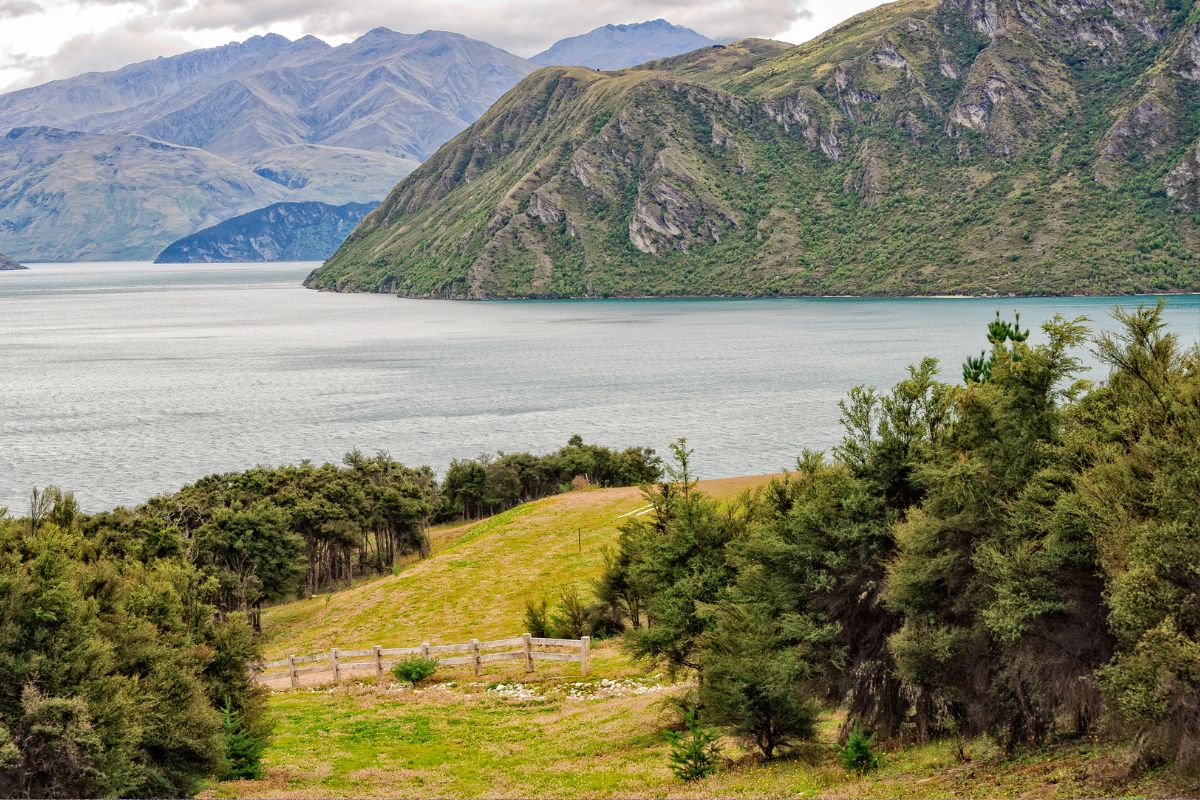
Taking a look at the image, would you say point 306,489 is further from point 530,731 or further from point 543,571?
point 530,731

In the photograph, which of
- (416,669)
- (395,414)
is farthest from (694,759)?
(395,414)

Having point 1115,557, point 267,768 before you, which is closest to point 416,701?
point 267,768

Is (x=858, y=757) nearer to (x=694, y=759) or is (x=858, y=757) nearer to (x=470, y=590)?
(x=694, y=759)

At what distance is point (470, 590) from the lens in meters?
58.7

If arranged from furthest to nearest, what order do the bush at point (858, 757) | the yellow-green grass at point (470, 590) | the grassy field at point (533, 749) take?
the yellow-green grass at point (470, 590) → the bush at point (858, 757) → the grassy field at point (533, 749)

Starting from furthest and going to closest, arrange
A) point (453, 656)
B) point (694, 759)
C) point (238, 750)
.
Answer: point (453, 656), point (238, 750), point (694, 759)

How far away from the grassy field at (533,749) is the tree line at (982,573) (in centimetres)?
133

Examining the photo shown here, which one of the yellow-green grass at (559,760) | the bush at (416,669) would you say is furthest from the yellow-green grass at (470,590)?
the yellow-green grass at (559,760)

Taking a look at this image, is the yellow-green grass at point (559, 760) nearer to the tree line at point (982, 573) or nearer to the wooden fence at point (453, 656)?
the tree line at point (982, 573)

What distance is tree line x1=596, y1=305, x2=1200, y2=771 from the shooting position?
762 inches

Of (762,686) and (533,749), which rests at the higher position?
(762,686)

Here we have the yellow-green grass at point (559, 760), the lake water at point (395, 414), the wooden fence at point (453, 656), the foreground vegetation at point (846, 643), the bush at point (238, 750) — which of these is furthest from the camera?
the lake water at point (395, 414)

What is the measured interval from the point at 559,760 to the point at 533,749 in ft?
5.23

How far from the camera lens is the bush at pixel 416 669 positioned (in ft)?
132
